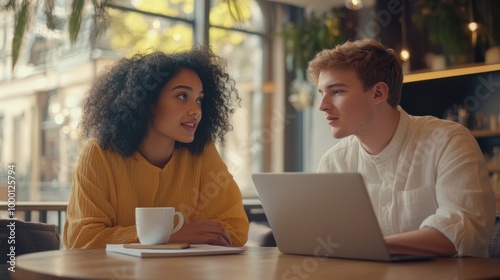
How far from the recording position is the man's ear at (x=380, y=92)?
2193 mm

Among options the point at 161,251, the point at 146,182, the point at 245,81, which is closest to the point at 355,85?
the point at 146,182

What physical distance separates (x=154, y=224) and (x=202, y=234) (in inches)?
8.9

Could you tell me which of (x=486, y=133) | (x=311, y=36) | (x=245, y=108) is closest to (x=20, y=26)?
(x=486, y=133)

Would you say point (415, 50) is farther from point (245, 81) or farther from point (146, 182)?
point (146, 182)

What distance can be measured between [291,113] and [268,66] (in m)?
0.54

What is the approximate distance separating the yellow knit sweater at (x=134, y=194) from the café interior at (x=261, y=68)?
1.89 m

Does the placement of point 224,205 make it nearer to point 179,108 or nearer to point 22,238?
point 179,108

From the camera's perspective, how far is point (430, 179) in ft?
Result: 6.43

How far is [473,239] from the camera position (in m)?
1.69

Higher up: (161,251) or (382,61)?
(382,61)

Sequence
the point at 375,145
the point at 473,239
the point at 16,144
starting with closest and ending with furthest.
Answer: the point at 473,239 < the point at 375,145 < the point at 16,144

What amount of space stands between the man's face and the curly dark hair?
1.64 feet

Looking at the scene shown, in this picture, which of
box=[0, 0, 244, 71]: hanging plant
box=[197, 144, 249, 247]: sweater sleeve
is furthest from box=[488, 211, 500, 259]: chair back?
box=[0, 0, 244, 71]: hanging plant

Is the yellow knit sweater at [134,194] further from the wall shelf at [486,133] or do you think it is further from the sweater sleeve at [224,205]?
the wall shelf at [486,133]
